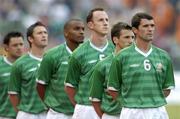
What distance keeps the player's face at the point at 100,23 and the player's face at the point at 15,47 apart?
6.96ft

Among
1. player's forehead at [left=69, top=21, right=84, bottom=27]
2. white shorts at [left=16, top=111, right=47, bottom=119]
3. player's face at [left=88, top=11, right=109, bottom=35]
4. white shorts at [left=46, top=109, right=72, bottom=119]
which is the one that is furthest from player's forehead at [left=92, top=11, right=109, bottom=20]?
white shorts at [left=16, top=111, right=47, bottom=119]

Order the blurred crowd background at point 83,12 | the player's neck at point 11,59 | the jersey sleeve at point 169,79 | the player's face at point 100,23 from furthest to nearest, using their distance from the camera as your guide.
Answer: the blurred crowd background at point 83,12 → the player's neck at point 11,59 → the player's face at point 100,23 → the jersey sleeve at point 169,79

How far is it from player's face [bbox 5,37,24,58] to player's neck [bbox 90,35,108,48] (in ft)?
6.81

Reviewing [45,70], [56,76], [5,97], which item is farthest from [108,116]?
[5,97]

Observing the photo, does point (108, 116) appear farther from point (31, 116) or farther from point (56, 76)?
point (31, 116)

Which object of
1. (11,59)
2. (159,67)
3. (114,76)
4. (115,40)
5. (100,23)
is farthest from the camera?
(11,59)

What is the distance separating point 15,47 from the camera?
15062 millimetres

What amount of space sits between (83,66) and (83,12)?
12979mm

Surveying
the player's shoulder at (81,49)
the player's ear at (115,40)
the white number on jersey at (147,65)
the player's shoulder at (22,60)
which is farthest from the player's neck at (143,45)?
the player's shoulder at (22,60)

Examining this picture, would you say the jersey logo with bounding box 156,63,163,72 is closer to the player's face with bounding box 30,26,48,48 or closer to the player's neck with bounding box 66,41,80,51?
the player's neck with bounding box 66,41,80,51

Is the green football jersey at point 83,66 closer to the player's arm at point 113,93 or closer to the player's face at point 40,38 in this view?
the player's arm at point 113,93

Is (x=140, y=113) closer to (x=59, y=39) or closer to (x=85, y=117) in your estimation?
(x=85, y=117)

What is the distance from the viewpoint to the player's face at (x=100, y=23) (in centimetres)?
1307

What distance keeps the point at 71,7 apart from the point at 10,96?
11934 millimetres
